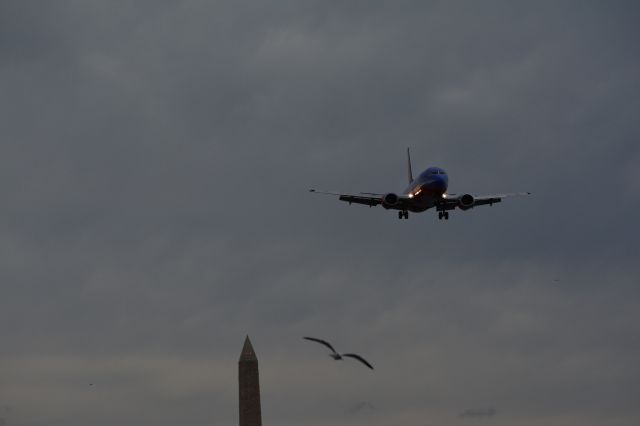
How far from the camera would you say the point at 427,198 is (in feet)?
382

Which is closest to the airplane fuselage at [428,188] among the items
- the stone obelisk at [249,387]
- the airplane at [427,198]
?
the airplane at [427,198]

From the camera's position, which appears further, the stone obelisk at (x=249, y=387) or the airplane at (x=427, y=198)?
the stone obelisk at (x=249, y=387)

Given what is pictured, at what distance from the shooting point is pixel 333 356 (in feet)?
246

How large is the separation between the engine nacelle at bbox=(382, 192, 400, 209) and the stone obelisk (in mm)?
76831

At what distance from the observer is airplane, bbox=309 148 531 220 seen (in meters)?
115

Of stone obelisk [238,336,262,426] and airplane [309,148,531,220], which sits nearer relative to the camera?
airplane [309,148,531,220]

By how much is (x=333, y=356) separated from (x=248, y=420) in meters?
109

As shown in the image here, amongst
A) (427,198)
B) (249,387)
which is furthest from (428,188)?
(249,387)

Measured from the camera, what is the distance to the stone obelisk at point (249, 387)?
590ft

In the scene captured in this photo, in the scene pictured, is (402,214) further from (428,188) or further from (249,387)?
(249,387)

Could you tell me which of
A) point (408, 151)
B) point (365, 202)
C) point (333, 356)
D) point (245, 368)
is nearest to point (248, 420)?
point (245, 368)

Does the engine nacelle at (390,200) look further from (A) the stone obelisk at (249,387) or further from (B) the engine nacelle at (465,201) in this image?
(A) the stone obelisk at (249,387)

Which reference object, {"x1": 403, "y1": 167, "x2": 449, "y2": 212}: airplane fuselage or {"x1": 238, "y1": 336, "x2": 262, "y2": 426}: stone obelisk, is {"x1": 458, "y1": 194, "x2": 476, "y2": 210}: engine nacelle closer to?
{"x1": 403, "y1": 167, "x2": 449, "y2": 212}: airplane fuselage

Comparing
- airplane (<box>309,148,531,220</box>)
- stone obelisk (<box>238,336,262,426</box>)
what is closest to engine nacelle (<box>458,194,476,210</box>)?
airplane (<box>309,148,531,220</box>)
